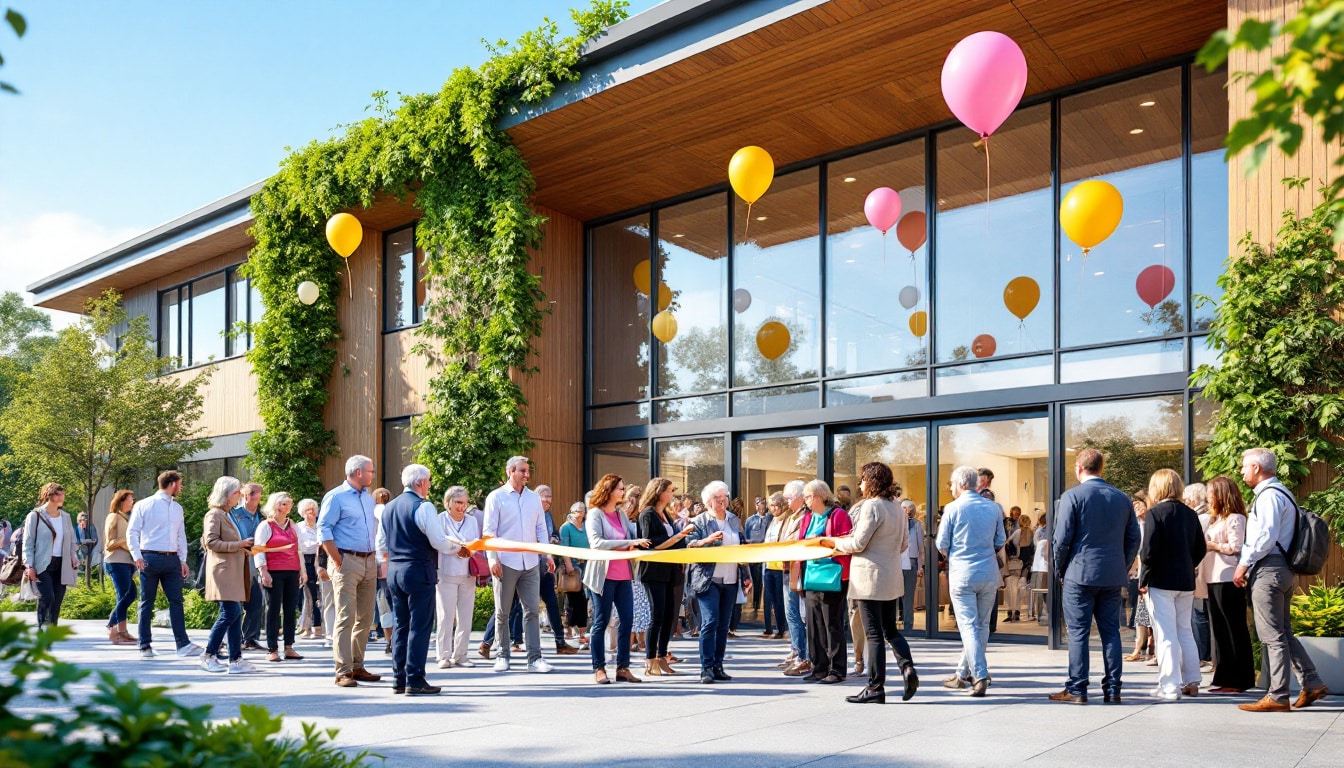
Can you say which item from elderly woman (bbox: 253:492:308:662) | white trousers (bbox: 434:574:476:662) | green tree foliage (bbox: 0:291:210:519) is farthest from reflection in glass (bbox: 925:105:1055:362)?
green tree foliage (bbox: 0:291:210:519)

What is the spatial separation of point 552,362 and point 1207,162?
8.76 meters

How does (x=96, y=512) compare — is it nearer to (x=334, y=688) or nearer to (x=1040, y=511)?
(x=334, y=688)

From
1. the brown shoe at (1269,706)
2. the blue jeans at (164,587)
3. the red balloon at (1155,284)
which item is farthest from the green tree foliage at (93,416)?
the brown shoe at (1269,706)

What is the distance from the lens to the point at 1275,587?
7449 millimetres

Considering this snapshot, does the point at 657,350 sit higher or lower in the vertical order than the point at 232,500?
higher

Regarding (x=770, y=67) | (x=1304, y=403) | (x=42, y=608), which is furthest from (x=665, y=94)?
(x=42, y=608)

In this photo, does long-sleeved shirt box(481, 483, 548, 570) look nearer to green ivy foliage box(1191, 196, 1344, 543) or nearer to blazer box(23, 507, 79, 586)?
blazer box(23, 507, 79, 586)

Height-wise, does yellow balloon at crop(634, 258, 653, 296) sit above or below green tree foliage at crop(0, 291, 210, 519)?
above

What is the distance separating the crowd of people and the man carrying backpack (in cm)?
1

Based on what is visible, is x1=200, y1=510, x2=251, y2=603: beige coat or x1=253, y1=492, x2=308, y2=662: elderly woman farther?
x1=253, y1=492, x2=308, y2=662: elderly woman

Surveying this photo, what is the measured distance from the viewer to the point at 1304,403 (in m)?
8.66

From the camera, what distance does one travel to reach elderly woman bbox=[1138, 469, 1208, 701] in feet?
25.9

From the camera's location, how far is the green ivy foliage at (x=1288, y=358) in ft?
28.3

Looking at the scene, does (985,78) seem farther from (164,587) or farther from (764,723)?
(164,587)
